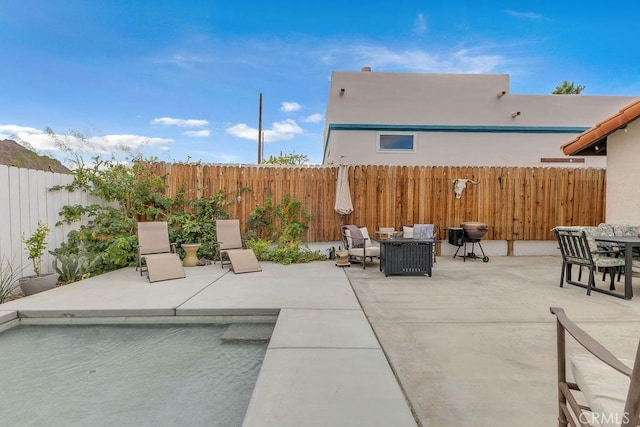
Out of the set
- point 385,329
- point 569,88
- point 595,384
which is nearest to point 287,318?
point 385,329

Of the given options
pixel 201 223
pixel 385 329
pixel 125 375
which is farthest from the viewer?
pixel 201 223

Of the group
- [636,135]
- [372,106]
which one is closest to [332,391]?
[636,135]

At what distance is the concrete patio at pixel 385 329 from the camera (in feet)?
6.10

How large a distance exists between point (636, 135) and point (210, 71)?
1127cm

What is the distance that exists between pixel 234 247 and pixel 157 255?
1528 millimetres

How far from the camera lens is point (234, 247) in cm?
663

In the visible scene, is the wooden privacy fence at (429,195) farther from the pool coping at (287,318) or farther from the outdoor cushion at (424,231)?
the pool coping at (287,318)

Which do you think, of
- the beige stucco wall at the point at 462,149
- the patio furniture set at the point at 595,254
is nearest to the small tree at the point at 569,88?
the beige stucco wall at the point at 462,149

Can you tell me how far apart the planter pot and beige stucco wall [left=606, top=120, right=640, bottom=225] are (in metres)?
9.93

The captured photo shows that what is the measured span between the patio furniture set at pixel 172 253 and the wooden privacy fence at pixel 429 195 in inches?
36.9

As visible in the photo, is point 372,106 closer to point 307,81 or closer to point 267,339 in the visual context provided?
point 307,81

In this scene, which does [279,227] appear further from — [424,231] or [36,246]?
[36,246]

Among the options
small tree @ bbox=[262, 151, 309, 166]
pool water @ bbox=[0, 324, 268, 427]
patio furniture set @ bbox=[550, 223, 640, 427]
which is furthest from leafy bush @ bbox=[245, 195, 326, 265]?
small tree @ bbox=[262, 151, 309, 166]

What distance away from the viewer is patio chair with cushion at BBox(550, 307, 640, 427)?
2.78 ft
